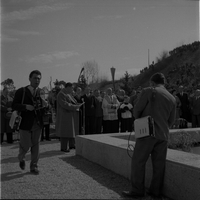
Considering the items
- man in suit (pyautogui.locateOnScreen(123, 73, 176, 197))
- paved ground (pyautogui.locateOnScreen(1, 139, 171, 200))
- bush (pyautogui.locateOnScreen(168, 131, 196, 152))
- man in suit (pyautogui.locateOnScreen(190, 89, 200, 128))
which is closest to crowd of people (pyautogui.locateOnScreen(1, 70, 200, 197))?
man in suit (pyautogui.locateOnScreen(123, 73, 176, 197))

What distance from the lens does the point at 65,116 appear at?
9.44m

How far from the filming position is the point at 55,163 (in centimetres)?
744

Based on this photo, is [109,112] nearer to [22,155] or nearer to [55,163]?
[55,163]

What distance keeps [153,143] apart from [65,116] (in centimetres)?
483

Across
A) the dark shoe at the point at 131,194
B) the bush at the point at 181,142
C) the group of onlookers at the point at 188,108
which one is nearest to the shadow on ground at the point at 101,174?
the dark shoe at the point at 131,194

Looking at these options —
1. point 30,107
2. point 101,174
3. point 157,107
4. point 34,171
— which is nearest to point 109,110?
point 101,174

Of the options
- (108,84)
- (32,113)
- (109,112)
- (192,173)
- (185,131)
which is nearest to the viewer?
(192,173)

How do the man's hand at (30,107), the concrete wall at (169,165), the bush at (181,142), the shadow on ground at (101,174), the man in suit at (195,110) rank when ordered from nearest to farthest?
the concrete wall at (169,165), the shadow on ground at (101,174), the man's hand at (30,107), the bush at (181,142), the man in suit at (195,110)

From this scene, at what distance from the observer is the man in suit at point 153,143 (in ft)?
16.3

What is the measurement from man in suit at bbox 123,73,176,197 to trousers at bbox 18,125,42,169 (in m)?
2.14

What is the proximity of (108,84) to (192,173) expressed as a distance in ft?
189

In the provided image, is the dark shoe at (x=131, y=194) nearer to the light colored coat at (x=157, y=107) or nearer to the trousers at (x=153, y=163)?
the trousers at (x=153, y=163)

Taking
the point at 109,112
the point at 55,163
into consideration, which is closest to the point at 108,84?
the point at 109,112

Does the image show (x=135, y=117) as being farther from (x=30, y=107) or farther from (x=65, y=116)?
(x=65, y=116)
